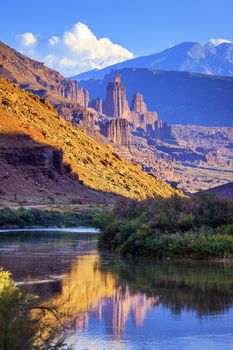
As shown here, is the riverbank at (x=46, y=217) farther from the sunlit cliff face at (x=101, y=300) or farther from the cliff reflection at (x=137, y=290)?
the sunlit cliff face at (x=101, y=300)

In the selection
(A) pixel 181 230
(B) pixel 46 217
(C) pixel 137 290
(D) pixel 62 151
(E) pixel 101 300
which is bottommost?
(E) pixel 101 300

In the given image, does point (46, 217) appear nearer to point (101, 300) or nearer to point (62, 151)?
point (62, 151)

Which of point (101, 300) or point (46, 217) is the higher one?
point (46, 217)

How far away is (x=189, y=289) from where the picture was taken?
32.4 m

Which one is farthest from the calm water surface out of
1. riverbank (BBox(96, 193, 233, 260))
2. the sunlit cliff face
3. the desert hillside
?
the desert hillside

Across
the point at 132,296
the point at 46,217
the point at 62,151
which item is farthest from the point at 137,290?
the point at 62,151

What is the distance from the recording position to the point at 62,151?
397ft

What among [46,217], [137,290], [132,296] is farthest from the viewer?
[46,217]

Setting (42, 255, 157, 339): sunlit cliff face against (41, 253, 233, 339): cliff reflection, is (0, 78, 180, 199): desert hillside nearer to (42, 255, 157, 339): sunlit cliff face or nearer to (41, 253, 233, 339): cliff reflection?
(41, 253, 233, 339): cliff reflection

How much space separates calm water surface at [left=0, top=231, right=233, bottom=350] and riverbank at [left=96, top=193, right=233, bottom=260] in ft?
6.53

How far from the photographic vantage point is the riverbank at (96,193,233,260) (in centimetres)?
4331

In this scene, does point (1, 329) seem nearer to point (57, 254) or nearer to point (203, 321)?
point (203, 321)

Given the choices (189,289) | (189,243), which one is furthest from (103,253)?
(189,289)

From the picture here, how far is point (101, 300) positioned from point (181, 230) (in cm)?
1861
